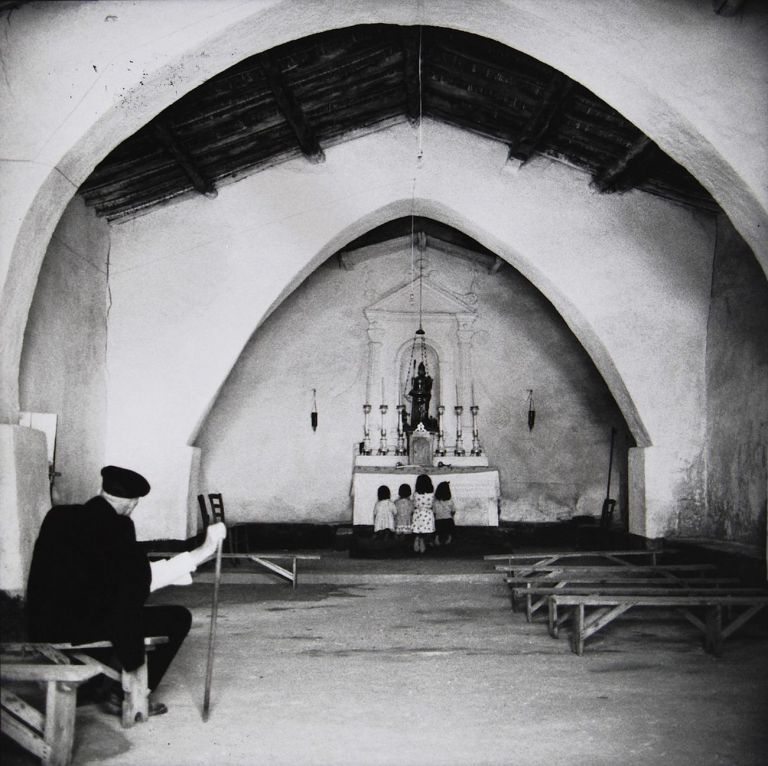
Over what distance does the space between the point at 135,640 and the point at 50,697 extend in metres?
0.43

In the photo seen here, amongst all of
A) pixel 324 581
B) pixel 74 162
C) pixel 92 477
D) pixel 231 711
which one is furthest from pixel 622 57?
pixel 92 477

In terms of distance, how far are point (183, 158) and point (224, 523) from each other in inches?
152

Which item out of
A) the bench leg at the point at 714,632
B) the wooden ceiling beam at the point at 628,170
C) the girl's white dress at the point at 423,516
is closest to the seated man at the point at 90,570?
the bench leg at the point at 714,632

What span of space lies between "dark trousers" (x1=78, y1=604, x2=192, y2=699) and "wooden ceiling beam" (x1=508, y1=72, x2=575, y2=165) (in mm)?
4901

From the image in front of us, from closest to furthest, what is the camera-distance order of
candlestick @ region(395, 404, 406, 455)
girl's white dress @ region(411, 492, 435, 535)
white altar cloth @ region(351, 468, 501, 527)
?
girl's white dress @ region(411, 492, 435, 535) → white altar cloth @ region(351, 468, 501, 527) → candlestick @ region(395, 404, 406, 455)

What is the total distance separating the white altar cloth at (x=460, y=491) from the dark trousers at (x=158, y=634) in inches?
278

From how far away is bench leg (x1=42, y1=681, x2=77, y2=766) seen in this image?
10.2 ft

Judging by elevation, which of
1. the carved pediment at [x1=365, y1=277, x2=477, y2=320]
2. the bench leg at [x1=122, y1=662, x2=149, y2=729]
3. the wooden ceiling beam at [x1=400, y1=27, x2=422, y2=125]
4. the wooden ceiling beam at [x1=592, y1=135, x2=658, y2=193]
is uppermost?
the wooden ceiling beam at [x1=400, y1=27, x2=422, y2=125]

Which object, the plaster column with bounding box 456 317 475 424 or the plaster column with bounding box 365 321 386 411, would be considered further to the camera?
the plaster column with bounding box 456 317 475 424

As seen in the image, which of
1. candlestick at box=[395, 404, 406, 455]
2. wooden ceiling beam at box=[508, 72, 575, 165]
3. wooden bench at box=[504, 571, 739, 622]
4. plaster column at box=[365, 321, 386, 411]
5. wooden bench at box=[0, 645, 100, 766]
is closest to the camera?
wooden bench at box=[0, 645, 100, 766]

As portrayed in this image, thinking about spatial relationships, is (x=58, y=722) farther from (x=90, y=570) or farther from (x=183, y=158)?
(x=183, y=158)

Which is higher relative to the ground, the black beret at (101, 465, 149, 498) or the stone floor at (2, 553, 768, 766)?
the black beret at (101, 465, 149, 498)

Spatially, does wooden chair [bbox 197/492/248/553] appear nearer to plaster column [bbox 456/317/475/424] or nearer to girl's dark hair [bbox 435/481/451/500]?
girl's dark hair [bbox 435/481/451/500]

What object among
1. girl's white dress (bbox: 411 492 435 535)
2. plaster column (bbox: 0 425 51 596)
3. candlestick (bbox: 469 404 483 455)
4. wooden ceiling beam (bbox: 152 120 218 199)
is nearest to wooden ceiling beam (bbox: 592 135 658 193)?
wooden ceiling beam (bbox: 152 120 218 199)
